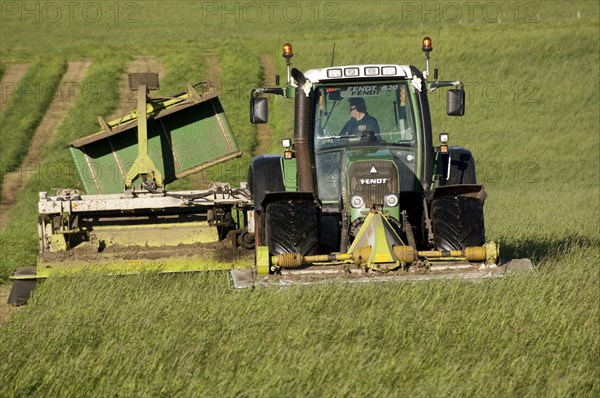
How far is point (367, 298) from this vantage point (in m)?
8.82

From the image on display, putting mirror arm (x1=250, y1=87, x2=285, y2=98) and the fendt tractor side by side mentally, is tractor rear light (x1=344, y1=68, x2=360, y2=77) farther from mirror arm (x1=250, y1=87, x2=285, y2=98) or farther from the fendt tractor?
mirror arm (x1=250, y1=87, x2=285, y2=98)

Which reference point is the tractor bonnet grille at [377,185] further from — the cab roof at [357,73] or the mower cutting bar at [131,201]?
the mower cutting bar at [131,201]

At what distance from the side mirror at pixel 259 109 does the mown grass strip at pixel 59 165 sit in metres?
3.15

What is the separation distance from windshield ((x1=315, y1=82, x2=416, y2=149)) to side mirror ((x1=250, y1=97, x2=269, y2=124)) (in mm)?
577

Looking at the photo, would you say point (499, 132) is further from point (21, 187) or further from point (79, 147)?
point (79, 147)

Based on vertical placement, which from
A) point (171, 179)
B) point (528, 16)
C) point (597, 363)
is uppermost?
point (528, 16)

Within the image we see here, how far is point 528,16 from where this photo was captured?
40.3m

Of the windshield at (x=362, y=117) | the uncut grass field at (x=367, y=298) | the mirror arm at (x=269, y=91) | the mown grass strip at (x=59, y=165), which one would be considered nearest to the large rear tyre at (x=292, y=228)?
the uncut grass field at (x=367, y=298)

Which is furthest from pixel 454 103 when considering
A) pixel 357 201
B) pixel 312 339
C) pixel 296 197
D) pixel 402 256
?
pixel 312 339

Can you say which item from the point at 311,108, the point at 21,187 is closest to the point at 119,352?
the point at 311,108

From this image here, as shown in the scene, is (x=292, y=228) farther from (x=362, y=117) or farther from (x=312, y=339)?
(x=312, y=339)

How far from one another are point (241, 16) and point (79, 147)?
32856 mm

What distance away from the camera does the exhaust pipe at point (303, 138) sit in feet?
34.4

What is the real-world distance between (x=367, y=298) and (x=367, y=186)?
4.10ft
